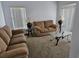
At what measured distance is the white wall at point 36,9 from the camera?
5.80 metres

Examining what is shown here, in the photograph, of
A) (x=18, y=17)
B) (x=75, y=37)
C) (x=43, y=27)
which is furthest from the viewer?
(x=18, y=17)

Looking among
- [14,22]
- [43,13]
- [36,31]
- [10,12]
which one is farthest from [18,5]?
[36,31]

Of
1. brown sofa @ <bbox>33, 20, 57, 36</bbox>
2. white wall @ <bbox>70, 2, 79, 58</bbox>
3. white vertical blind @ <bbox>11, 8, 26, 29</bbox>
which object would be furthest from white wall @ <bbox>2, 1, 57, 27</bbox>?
white wall @ <bbox>70, 2, 79, 58</bbox>

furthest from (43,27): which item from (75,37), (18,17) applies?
(75,37)

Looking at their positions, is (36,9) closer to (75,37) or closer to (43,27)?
(43,27)

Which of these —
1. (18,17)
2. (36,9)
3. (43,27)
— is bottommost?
(43,27)

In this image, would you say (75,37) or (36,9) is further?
(36,9)

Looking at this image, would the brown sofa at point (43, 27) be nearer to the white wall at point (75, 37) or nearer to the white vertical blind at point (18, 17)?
the white vertical blind at point (18, 17)

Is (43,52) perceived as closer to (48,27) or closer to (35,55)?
(35,55)

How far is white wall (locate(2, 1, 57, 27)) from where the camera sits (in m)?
5.80

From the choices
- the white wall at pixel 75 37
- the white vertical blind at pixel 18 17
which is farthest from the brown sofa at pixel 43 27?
the white wall at pixel 75 37

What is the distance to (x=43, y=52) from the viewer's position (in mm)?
3189

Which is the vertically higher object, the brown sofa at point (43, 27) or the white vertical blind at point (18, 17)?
the white vertical blind at point (18, 17)

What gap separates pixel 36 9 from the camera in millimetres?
6199
